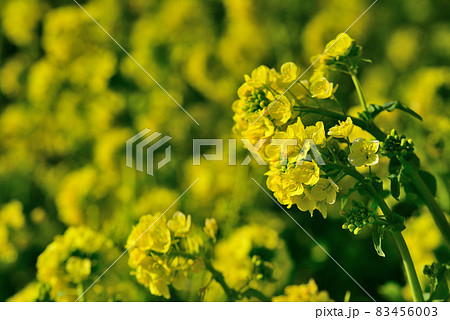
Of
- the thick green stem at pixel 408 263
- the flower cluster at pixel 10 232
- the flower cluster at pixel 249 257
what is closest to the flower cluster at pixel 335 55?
the thick green stem at pixel 408 263

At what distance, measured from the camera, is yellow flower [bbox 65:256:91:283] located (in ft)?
3.71

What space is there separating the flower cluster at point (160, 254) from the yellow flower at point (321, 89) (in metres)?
0.33

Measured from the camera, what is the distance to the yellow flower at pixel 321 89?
82cm

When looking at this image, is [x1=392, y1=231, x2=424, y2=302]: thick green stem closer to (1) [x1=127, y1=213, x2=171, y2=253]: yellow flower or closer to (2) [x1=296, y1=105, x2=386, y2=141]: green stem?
(2) [x1=296, y1=105, x2=386, y2=141]: green stem

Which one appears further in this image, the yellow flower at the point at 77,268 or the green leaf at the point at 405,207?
the yellow flower at the point at 77,268

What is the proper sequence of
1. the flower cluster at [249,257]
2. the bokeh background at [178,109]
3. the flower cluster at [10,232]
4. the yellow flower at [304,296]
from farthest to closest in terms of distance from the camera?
the flower cluster at [10,232], the bokeh background at [178,109], the flower cluster at [249,257], the yellow flower at [304,296]

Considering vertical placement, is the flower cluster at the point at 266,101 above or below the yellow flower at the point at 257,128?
above

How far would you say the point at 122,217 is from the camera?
5.37ft

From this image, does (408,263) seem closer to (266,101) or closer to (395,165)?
(395,165)

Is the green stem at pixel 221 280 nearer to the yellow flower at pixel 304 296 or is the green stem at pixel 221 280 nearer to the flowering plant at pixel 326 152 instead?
→ the yellow flower at pixel 304 296

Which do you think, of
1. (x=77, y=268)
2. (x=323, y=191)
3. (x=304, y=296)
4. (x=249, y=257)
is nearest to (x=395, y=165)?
(x=323, y=191)
